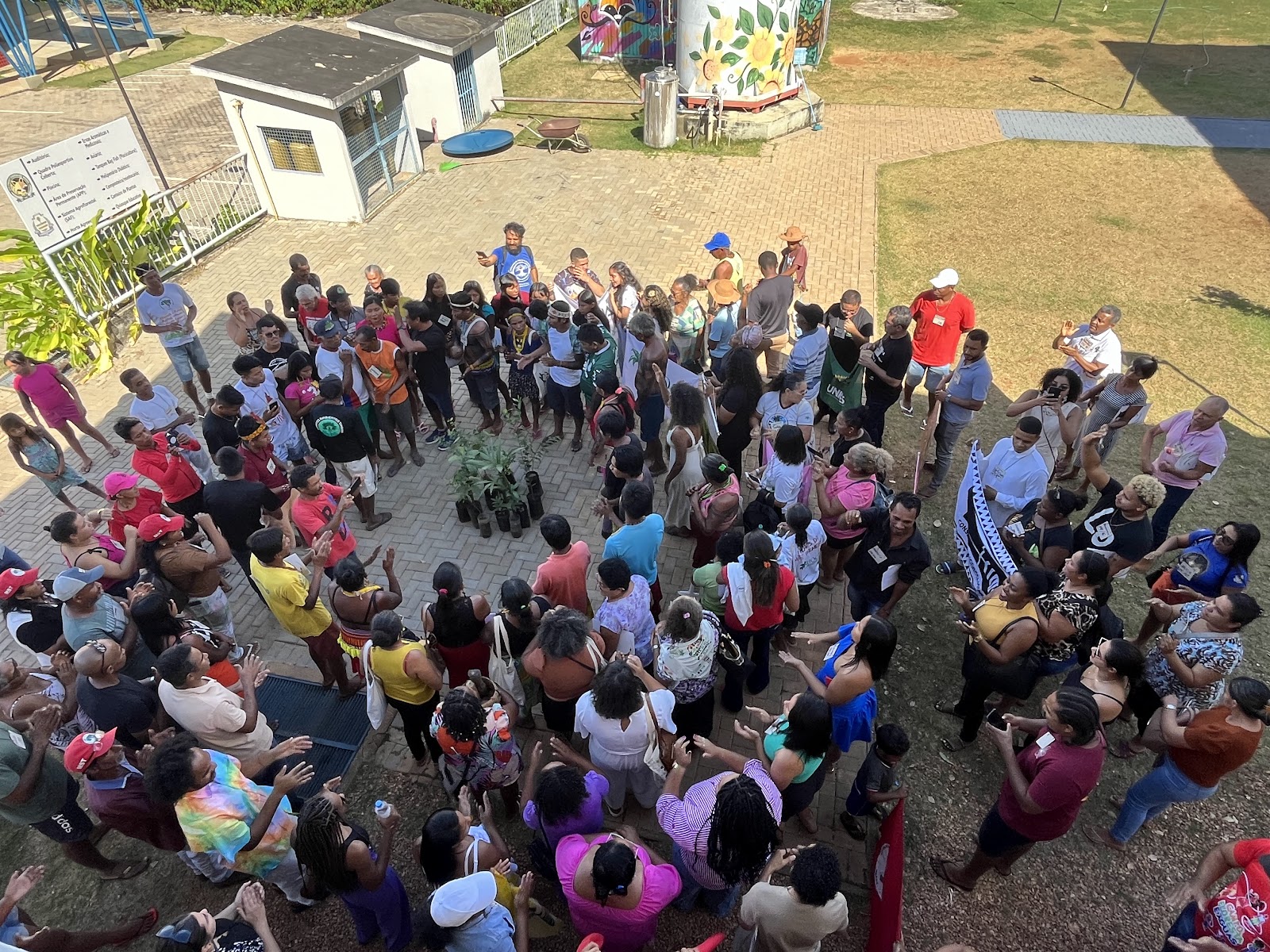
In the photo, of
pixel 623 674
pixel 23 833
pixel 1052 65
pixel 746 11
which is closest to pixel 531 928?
pixel 623 674

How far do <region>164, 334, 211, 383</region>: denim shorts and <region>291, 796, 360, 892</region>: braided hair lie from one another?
25.3ft

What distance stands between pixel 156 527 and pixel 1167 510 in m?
8.80

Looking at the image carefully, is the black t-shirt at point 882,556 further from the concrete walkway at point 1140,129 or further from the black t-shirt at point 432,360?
the concrete walkway at point 1140,129

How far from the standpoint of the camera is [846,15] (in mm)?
26453

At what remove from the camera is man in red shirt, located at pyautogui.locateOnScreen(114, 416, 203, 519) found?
5.96m

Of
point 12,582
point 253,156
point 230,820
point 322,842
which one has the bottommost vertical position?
point 253,156

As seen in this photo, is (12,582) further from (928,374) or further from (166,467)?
(928,374)

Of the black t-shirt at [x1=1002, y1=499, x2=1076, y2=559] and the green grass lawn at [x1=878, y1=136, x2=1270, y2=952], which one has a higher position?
the black t-shirt at [x1=1002, y1=499, x2=1076, y2=559]

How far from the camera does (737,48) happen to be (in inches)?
650

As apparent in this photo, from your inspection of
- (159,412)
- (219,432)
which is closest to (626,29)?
(159,412)

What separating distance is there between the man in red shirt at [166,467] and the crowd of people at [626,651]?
0.03 metres

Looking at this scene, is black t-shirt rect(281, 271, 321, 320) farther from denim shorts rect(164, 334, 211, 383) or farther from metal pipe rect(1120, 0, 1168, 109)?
metal pipe rect(1120, 0, 1168, 109)

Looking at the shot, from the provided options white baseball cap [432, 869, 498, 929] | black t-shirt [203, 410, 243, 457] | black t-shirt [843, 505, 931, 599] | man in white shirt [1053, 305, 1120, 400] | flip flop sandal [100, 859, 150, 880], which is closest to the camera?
white baseball cap [432, 869, 498, 929]

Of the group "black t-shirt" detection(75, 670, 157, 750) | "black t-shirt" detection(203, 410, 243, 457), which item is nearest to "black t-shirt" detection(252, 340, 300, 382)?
"black t-shirt" detection(203, 410, 243, 457)
